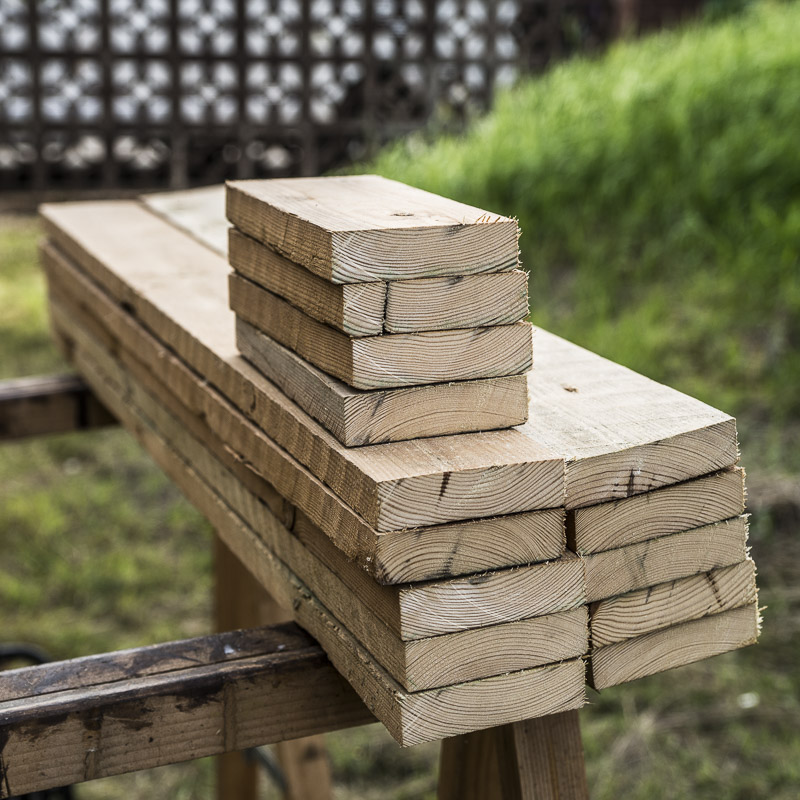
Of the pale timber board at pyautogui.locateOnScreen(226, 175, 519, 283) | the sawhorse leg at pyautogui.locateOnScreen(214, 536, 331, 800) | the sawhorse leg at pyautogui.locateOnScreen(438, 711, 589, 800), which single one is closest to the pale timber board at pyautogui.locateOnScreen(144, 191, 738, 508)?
the pale timber board at pyautogui.locateOnScreen(226, 175, 519, 283)

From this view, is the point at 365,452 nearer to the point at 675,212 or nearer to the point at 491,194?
the point at 675,212

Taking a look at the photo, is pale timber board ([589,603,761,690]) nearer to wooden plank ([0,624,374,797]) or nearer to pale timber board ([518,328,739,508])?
pale timber board ([518,328,739,508])

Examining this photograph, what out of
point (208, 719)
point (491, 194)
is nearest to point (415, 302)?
point (208, 719)

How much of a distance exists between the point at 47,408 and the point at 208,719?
127 cm

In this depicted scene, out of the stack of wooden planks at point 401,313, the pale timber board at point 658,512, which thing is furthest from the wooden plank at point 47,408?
the pale timber board at point 658,512

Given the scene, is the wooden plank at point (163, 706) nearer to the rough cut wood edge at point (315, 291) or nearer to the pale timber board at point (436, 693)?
the pale timber board at point (436, 693)

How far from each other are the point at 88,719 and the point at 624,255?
3.63 meters

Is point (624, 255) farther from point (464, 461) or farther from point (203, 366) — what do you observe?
point (464, 461)

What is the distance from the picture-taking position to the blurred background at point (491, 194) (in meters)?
2.97

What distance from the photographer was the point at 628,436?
1085 millimetres

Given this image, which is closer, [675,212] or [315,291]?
[315,291]

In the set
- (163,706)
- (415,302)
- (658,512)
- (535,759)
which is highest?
(415,302)

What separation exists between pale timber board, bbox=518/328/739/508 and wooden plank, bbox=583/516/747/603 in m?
0.06

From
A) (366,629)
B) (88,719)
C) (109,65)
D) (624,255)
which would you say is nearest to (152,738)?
(88,719)
